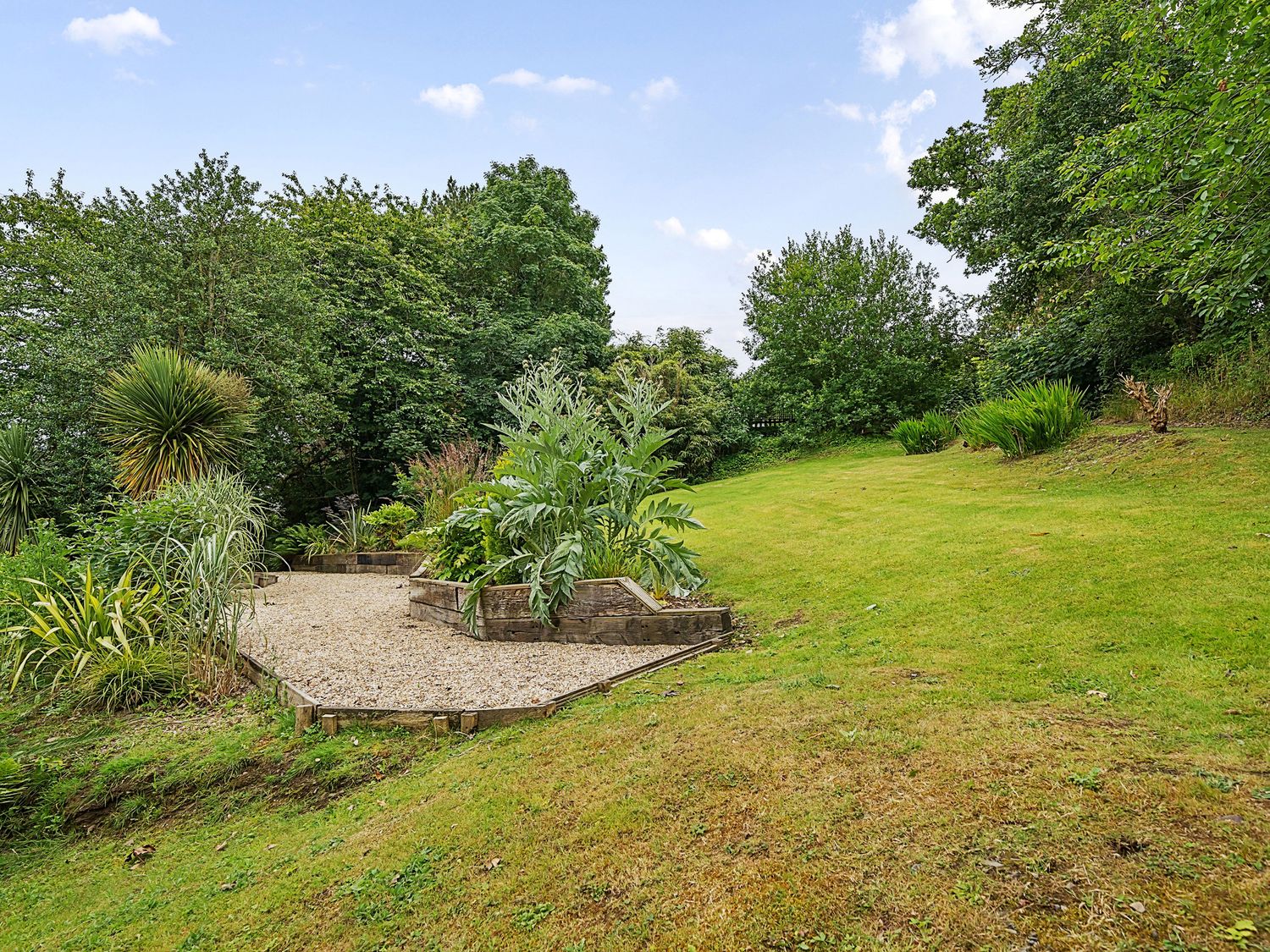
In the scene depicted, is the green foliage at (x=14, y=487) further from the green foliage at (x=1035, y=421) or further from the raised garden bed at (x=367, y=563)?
the green foliage at (x=1035, y=421)

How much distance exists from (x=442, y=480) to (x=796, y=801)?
7914 mm

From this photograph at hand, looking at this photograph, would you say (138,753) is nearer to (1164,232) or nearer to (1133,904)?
(1133,904)

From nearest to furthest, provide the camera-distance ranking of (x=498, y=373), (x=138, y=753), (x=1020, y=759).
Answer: (x=1020, y=759)
(x=138, y=753)
(x=498, y=373)

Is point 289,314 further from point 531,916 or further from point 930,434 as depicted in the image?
point 930,434

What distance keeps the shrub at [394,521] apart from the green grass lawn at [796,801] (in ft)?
18.4

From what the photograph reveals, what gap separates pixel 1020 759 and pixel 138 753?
→ 411 cm

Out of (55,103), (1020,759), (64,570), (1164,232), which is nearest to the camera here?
(1020,759)

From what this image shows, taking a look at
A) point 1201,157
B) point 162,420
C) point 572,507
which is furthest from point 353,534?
point 1201,157

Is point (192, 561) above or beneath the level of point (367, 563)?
above

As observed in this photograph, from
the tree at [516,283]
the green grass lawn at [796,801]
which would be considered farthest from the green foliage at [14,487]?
the tree at [516,283]

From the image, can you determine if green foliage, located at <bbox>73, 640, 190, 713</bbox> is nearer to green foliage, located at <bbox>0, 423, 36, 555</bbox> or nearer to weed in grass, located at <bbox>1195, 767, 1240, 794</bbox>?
weed in grass, located at <bbox>1195, 767, 1240, 794</bbox>

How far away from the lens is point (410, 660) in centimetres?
422

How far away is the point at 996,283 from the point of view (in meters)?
12.9

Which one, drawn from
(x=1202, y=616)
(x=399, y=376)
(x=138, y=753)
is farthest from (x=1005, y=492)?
(x=399, y=376)
